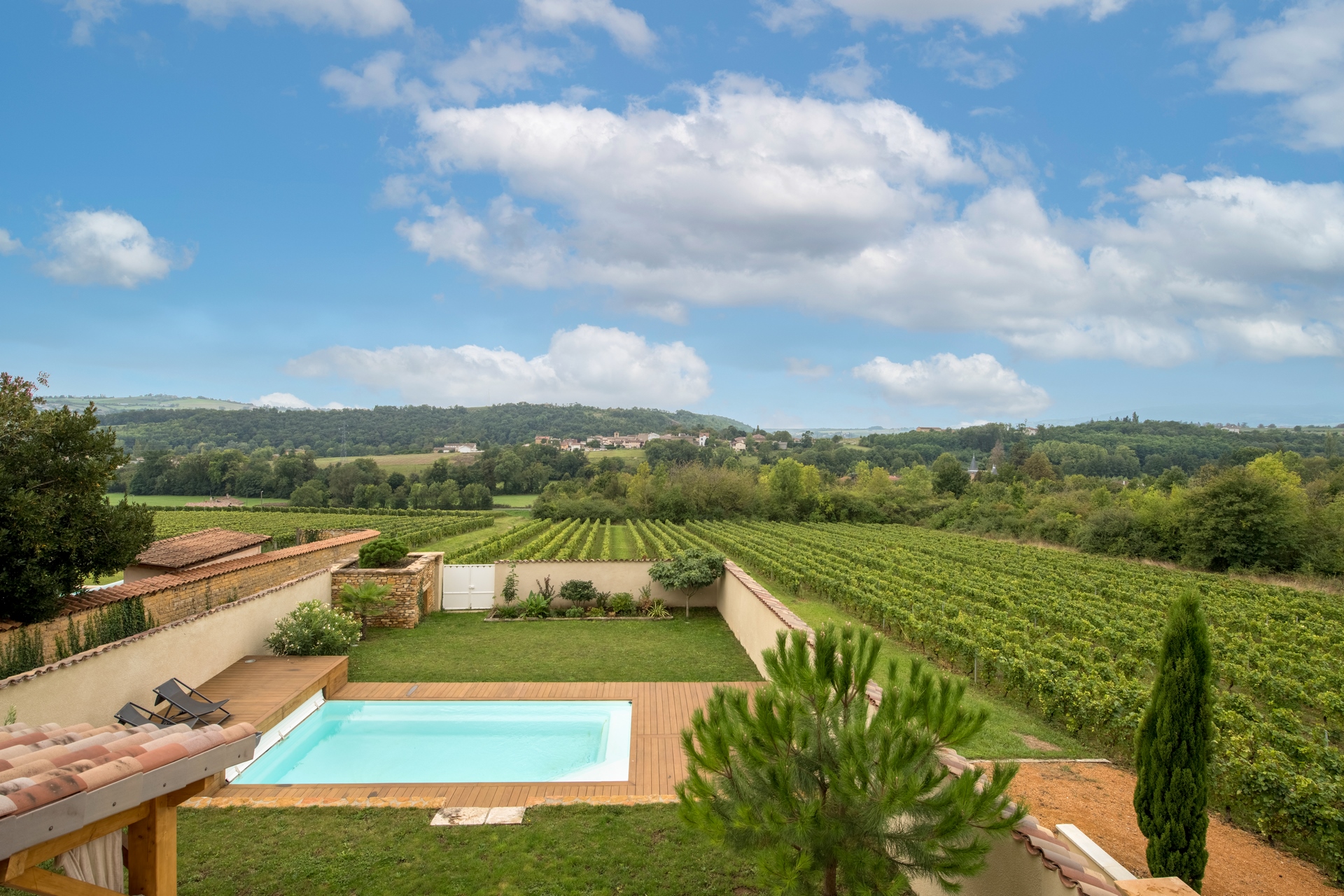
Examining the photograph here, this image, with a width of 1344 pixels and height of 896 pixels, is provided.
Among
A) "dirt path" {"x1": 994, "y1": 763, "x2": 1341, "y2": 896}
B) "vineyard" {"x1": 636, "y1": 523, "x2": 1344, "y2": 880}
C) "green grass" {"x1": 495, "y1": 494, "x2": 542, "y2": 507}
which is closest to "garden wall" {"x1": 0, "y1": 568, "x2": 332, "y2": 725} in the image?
"dirt path" {"x1": 994, "y1": 763, "x2": 1341, "y2": 896}

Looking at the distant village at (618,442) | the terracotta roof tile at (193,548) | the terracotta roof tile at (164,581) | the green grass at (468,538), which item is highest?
the distant village at (618,442)

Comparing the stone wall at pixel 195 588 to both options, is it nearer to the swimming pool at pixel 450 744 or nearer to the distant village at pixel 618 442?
the swimming pool at pixel 450 744

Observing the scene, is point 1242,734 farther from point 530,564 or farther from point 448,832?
point 530,564

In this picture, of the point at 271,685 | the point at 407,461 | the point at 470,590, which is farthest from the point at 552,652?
the point at 407,461

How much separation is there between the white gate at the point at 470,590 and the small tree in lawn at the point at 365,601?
1757 mm

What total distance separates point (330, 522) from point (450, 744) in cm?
3975

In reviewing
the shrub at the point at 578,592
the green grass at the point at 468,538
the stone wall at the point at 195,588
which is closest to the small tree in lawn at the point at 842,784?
the stone wall at the point at 195,588

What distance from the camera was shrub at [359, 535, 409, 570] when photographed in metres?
13.2

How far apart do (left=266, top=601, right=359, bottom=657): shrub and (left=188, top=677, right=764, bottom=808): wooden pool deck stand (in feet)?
0.72

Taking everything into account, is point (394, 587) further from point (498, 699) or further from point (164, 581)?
point (498, 699)

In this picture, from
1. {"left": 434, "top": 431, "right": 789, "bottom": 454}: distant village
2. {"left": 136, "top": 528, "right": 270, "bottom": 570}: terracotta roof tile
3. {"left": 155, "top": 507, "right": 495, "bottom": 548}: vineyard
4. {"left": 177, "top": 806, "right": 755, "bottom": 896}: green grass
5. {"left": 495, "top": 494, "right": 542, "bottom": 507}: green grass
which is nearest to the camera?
{"left": 177, "top": 806, "right": 755, "bottom": 896}: green grass

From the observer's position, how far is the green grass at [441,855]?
4543 millimetres

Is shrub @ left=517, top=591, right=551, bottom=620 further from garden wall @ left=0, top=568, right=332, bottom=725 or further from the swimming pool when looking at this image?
the swimming pool

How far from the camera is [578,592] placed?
1419cm
